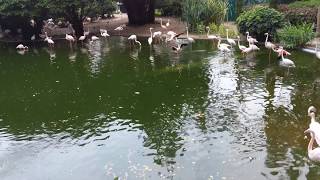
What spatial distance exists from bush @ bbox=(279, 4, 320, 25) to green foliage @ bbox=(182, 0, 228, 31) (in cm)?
500

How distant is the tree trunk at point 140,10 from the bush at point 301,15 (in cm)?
1213

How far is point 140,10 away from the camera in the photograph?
34.9 metres

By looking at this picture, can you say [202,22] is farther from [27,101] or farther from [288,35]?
[27,101]

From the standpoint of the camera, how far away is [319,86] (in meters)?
15.9

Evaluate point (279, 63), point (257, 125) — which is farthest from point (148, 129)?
point (279, 63)

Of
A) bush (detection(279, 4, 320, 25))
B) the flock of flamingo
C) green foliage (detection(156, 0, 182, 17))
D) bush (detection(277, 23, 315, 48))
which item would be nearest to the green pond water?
the flock of flamingo

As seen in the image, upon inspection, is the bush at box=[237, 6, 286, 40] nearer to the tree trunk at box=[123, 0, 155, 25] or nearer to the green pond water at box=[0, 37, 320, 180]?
the green pond water at box=[0, 37, 320, 180]

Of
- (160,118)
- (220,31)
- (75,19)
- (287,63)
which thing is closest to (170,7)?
(75,19)

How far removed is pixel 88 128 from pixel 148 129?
1732mm

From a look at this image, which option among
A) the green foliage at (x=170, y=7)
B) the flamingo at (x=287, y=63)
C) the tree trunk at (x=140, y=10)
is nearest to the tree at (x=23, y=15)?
the tree trunk at (x=140, y=10)

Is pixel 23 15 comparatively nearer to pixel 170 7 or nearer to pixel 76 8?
pixel 76 8

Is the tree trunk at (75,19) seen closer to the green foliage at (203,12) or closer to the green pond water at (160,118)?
the green foliage at (203,12)

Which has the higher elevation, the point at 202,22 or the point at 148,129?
the point at 202,22

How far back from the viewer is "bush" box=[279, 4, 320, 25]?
25150mm
